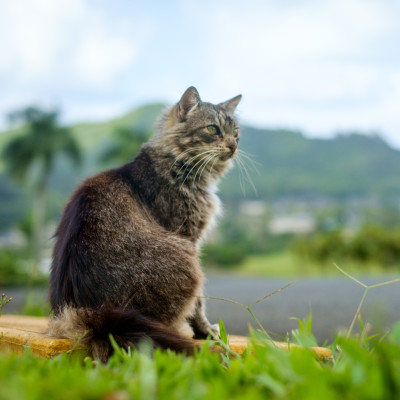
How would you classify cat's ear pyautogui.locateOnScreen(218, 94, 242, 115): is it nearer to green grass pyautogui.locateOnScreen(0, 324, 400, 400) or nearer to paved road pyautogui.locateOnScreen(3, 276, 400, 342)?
paved road pyautogui.locateOnScreen(3, 276, 400, 342)

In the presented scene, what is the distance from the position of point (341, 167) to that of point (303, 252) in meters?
104

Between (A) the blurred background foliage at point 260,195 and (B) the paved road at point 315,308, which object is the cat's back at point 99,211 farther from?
(B) the paved road at point 315,308

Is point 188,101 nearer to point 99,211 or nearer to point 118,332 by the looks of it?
point 99,211

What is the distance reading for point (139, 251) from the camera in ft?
8.48

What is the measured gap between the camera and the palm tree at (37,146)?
32.1 m

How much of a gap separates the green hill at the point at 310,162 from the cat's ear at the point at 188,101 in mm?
90448

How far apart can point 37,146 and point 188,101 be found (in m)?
31.3

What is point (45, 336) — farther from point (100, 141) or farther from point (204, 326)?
point (100, 141)

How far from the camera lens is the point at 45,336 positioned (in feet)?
8.31

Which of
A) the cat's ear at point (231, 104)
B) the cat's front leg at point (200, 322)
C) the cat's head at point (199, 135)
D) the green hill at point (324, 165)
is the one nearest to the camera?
the cat's front leg at point (200, 322)

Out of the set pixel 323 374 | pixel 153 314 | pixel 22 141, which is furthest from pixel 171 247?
pixel 22 141

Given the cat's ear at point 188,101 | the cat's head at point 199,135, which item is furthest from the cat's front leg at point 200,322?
the cat's ear at point 188,101

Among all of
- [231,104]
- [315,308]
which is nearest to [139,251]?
[231,104]

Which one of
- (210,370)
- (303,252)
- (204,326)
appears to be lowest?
(303,252)
